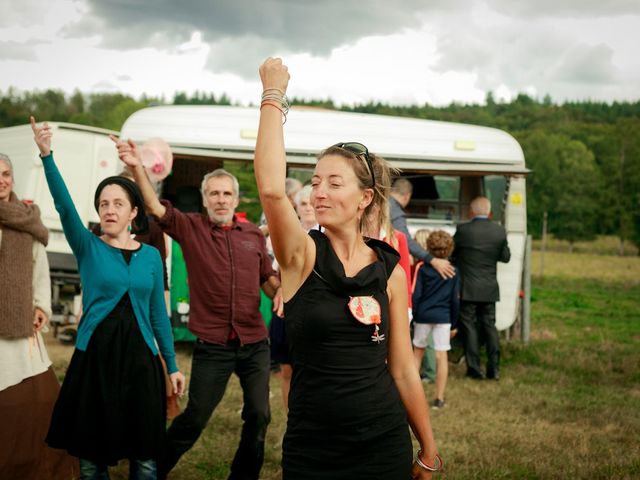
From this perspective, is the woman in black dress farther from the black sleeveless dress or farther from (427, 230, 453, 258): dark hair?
(427, 230, 453, 258): dark hair

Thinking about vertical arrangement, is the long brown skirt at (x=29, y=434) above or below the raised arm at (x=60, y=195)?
below

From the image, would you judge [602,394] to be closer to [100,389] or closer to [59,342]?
[100,389]

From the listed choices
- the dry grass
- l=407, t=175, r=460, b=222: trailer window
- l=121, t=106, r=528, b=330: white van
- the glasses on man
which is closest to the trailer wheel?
l=121, t=106, r=528, b=330: white van

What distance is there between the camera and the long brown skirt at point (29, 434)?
3.91 m

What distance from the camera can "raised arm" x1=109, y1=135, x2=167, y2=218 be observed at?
3693 mm

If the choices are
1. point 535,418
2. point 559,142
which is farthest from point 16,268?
point 559,142

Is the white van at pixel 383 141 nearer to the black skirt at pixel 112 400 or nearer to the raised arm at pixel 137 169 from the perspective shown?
the raised arm at pixel 137 169

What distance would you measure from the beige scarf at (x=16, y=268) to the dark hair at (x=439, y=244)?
432 cm

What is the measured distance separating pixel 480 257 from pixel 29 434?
5839 mm

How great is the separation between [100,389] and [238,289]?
111cm

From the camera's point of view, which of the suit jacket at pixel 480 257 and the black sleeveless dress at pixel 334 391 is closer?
the black sleeveless dress at pixel 334 391

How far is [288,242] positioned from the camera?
84.4 inches

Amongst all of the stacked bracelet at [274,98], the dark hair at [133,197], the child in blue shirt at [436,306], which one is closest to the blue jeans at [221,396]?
the dark hair at [133,197]

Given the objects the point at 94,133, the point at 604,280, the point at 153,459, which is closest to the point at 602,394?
the point at 153,459
